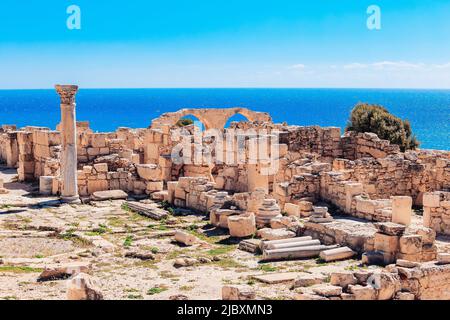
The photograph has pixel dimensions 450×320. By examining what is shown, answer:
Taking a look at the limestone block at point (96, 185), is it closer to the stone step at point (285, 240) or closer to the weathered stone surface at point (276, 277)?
the stone step at point (285, 240)

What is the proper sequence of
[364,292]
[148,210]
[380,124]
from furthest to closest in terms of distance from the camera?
[380,124]
[148,210]
[364,292]

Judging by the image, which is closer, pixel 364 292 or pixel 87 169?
pixel 364 292

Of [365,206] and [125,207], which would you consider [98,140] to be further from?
[365,206]

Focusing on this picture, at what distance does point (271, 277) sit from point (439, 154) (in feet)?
43.7

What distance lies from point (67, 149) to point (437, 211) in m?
10.3

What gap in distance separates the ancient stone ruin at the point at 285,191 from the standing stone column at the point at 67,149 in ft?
0.10

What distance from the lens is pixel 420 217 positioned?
17.0 metres

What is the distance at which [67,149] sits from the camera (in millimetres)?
18500

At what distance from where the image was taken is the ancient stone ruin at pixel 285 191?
34.1 feet

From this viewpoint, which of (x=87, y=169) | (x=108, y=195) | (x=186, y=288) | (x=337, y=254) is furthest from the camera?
(x=87, y=169)

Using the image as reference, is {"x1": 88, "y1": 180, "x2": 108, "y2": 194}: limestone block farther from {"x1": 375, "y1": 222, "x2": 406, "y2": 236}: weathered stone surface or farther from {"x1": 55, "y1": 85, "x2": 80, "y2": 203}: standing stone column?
{"x1": 375, "y1": 222, "x2": 406, "y2": 236}: weathered stone surface

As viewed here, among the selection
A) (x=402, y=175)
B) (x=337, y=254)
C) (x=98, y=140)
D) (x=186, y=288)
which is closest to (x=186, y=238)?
(x=337, y=254)
